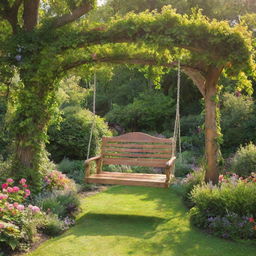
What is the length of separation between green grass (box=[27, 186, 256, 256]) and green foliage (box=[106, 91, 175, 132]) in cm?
714

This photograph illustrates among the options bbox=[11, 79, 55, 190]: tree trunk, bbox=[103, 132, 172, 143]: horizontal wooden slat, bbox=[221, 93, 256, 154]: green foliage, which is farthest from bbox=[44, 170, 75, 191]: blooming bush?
bbox=[221, 93, 256, 154]: green foliage

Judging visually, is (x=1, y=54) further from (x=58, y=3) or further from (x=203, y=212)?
(x=203, y=212)

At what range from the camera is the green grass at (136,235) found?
13.6ft

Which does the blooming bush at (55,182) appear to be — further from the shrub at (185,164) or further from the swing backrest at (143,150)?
the shrub at (185,164)

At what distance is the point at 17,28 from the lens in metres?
5.77

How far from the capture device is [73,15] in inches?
227

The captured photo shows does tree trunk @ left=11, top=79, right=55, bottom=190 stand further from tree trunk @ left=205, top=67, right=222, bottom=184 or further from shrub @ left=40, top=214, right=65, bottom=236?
tree trunk @ left=205, top=67, right=222, bottom=184

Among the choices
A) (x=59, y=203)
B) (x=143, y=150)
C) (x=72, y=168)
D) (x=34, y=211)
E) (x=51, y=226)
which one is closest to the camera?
(x=34, y=211)

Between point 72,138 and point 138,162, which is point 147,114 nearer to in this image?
point 72,138

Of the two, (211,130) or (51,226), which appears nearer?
(51,226)

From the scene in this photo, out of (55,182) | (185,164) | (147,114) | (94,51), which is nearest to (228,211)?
(55,182)

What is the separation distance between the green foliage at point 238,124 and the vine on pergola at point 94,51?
434 centimetres

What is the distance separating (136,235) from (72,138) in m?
4.79

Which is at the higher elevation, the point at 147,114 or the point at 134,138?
the point at 147,114
